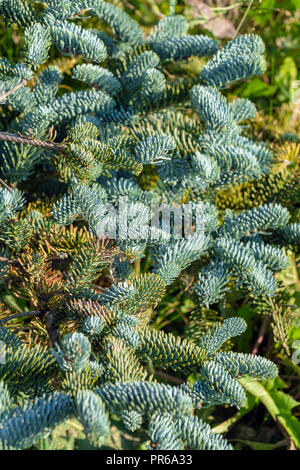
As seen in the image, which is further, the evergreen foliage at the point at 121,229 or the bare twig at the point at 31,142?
the bare twig at the point at 31,142

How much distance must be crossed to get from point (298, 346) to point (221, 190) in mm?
364

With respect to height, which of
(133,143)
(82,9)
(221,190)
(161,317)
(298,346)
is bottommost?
(161,317)

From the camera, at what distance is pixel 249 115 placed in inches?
37.0

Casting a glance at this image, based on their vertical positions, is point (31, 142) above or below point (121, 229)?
above

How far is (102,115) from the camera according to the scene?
89 centimetres

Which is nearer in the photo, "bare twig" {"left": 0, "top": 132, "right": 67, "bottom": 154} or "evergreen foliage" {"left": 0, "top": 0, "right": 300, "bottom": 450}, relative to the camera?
"evergreen foliage" {"left": 0, "top": 0, "right": 300, "bottom": 450}

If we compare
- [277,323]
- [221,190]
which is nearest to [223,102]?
[221,190]
